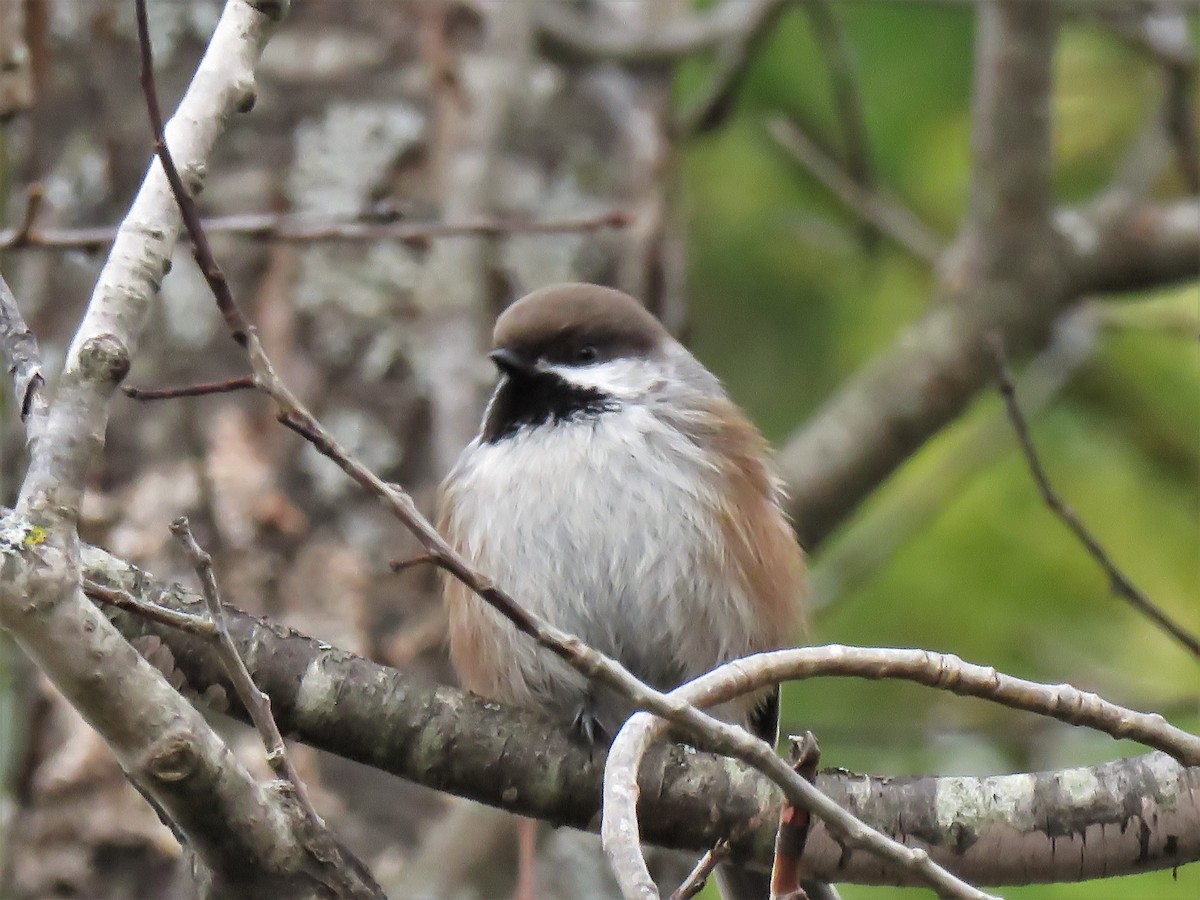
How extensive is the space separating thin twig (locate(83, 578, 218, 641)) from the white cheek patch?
174 centimetres

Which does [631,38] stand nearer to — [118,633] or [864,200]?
[864,200]

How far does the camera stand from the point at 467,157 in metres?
4.43

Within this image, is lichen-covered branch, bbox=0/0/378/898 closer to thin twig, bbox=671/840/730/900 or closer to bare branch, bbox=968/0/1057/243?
thin twig, bbox=671/840/730/900

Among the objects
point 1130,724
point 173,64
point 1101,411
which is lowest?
point 1130,724

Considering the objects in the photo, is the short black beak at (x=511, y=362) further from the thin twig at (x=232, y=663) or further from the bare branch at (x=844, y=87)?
the bare branch at (x=844, y=87)

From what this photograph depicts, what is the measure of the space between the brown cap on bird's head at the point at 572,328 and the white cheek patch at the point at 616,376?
0.08 feet

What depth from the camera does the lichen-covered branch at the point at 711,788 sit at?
2.39 m

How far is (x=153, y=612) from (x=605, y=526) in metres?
1.50

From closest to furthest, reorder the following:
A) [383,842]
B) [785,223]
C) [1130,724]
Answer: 1. [1130,724]
2. [383,842]
3. [785,223]

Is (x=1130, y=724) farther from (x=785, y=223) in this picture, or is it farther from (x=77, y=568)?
(x=785, y=223)

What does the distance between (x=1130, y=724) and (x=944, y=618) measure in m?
2.97

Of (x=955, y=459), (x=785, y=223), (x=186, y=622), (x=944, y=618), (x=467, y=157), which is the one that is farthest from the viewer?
(x=785, y=223)

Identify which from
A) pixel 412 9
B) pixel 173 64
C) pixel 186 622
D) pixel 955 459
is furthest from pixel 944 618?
pixel 186 622

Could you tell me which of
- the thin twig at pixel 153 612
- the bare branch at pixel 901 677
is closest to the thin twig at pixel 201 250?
the thin twig at pixel 153 612
